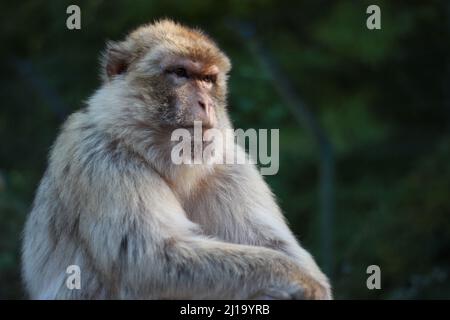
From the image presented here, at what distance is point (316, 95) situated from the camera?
50.5ft

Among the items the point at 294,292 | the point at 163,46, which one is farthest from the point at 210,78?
the point at 294,292

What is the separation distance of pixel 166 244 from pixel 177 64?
993 mm

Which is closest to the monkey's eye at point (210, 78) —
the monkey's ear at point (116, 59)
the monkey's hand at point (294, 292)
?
the monkey's ear at point (116, 59)

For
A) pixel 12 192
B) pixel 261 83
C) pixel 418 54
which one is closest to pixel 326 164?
pixel 261 83

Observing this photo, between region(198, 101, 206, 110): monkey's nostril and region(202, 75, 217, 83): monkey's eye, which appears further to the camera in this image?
region(202, 75, 217, 83): monkey's eye

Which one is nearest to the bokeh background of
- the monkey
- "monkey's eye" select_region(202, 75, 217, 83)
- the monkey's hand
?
the monkey

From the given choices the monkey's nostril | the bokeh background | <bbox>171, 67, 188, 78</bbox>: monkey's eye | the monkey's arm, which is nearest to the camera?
the monkey's nostril

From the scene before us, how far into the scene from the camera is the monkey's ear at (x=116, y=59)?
19.0ft

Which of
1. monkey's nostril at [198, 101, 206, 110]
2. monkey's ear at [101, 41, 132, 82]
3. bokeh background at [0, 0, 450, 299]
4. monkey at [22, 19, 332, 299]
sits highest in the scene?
bokeh background at [0, 0, 450, 299]

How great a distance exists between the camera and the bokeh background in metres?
12.2

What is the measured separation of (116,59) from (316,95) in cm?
980

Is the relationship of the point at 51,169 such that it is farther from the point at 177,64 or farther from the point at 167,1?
the point at 167,1

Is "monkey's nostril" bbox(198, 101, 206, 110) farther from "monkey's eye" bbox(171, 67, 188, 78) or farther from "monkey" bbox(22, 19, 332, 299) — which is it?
"monkey's eye" bbox(171, 67, 188, 78)

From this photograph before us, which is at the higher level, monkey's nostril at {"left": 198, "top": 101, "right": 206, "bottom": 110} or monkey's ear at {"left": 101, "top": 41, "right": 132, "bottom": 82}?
monkey's ear at {"left": 101, "top": 41, "right": 132, "bottom": 82}
